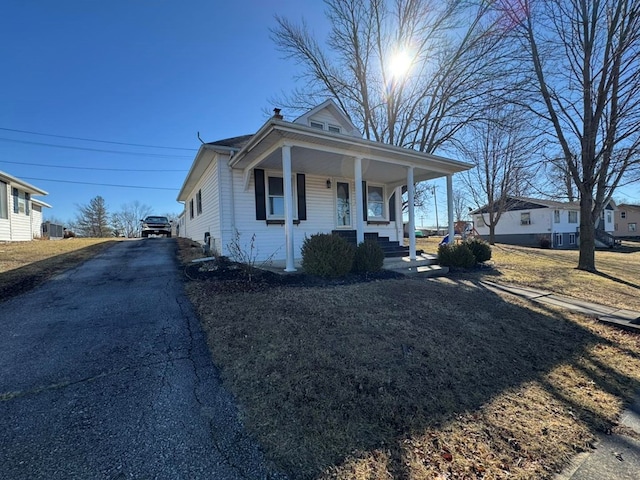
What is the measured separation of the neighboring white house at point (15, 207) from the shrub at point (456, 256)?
62.2 ft

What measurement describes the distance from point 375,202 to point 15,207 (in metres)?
18.3

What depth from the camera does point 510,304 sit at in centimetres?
570

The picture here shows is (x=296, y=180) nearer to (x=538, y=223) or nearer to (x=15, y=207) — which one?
(x=15, y=207)

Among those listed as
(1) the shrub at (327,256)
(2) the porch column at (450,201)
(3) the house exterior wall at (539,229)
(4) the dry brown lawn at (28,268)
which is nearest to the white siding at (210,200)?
(1) the shrub at (327,256)

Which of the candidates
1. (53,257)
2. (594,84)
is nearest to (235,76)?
(53,257)

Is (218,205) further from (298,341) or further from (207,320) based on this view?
(298,341)

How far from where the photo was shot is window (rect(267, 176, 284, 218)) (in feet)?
29.9

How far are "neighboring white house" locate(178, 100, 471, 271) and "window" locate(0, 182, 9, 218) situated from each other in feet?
33.9

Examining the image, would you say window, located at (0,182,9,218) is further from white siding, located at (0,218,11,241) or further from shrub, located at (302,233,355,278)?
shrub, located at (302,233,355,278)

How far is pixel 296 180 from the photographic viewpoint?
31.3 feet

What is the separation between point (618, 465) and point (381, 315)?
2.67m

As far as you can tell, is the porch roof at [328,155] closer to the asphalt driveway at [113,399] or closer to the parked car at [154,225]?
the asphalt driveway at [113,399]

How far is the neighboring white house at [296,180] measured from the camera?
715 centimetres

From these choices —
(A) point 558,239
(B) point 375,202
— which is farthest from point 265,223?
(A) point 558,239
